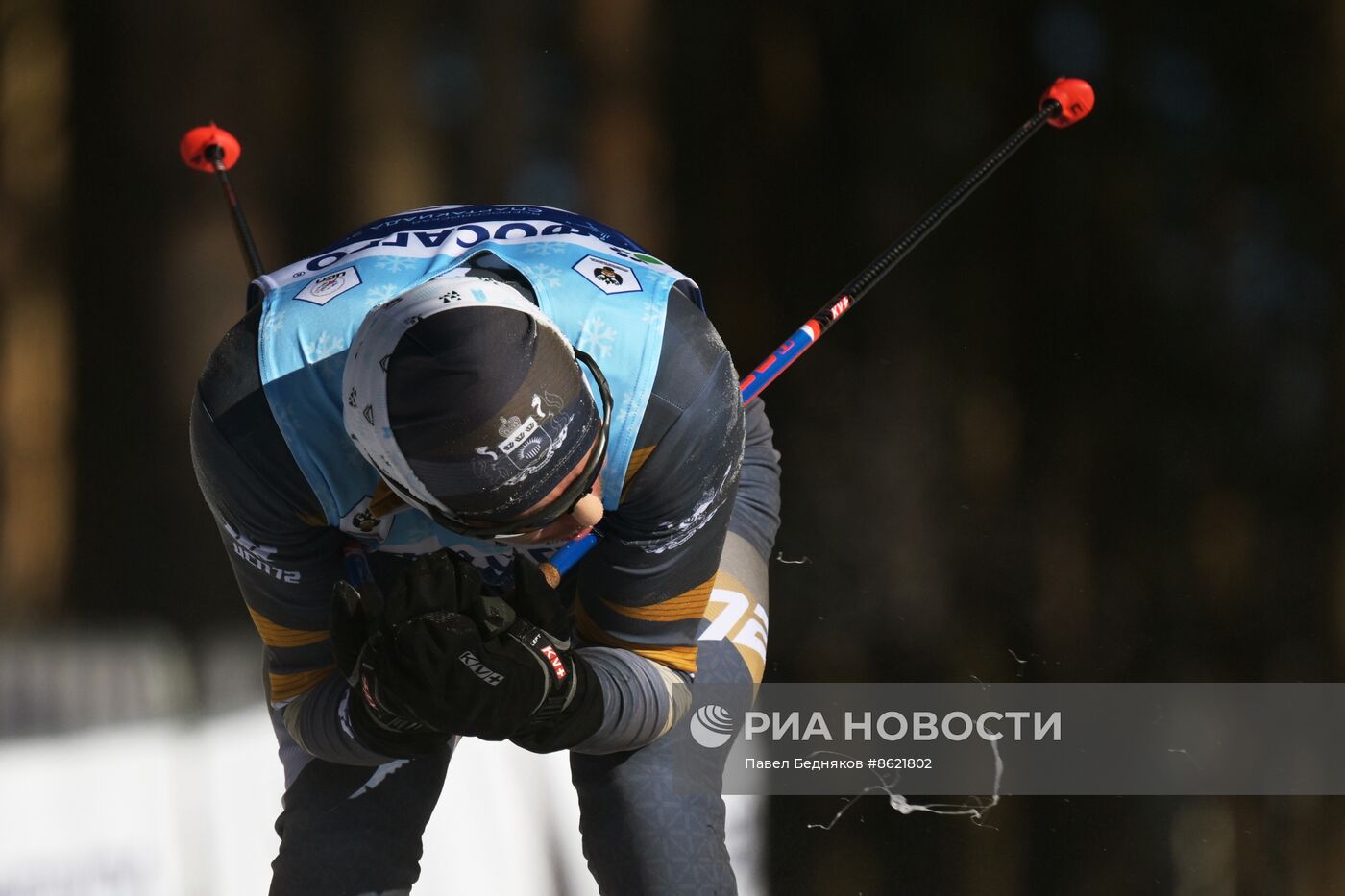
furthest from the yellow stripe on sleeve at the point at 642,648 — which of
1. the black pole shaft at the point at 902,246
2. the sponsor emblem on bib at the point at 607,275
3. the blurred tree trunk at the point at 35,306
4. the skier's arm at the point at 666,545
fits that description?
the blurred tree trunk at the point at 35,306

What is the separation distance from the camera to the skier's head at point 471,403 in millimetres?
829

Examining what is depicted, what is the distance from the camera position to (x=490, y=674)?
0.92 m

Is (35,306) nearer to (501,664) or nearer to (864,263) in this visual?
(864,263)

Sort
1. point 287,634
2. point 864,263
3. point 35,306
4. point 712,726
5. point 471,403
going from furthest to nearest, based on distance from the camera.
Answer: point 864,263 → point 35,306 → point 712,726 → point 287,634 → point 471,403

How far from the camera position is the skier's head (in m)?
0.83

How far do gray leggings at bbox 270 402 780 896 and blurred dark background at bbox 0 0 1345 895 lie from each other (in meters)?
0.85

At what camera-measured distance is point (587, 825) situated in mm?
1132

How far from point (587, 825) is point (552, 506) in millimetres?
353

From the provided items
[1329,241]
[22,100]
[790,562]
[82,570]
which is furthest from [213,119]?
[1329,241]

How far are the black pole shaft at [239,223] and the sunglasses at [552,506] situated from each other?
0.50 meters

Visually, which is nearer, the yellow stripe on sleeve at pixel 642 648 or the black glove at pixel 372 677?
the black glove at pixel 372 677

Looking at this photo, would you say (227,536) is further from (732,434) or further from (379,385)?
(732,434)

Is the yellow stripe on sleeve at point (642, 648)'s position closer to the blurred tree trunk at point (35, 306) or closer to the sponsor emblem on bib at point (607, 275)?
the sponsor emblem on bib at point (607, 275)

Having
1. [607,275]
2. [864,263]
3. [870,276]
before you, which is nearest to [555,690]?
[607,275]
